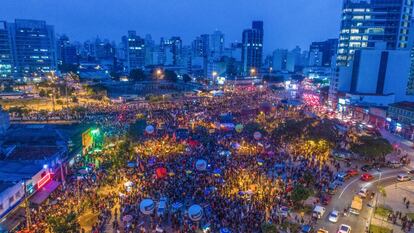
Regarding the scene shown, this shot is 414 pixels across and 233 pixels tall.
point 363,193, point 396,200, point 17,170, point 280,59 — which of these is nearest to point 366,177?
point 396,200

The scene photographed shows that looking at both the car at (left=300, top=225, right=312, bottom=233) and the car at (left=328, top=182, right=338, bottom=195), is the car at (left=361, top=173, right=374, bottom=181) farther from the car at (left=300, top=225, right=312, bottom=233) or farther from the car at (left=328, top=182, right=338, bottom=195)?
the car at (left=300, top=225, right=312, bottom=233)

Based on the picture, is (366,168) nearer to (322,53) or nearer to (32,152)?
(32,152)

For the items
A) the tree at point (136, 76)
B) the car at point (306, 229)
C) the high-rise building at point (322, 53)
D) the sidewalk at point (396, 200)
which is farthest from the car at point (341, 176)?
the high-rise building at point (322, 53)

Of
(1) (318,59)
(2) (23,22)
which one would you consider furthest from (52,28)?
(1) (318,59)

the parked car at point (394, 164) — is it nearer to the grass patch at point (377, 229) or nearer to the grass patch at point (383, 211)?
the grass patch at point (383, 211)

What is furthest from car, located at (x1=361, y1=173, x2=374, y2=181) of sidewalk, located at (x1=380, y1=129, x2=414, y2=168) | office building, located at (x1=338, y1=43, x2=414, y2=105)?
office building, located at (x1=338, y1=43, x2=414, y2=105)

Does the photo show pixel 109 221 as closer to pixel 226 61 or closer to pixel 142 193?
pixel 142 193

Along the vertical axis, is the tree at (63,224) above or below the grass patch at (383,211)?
above
